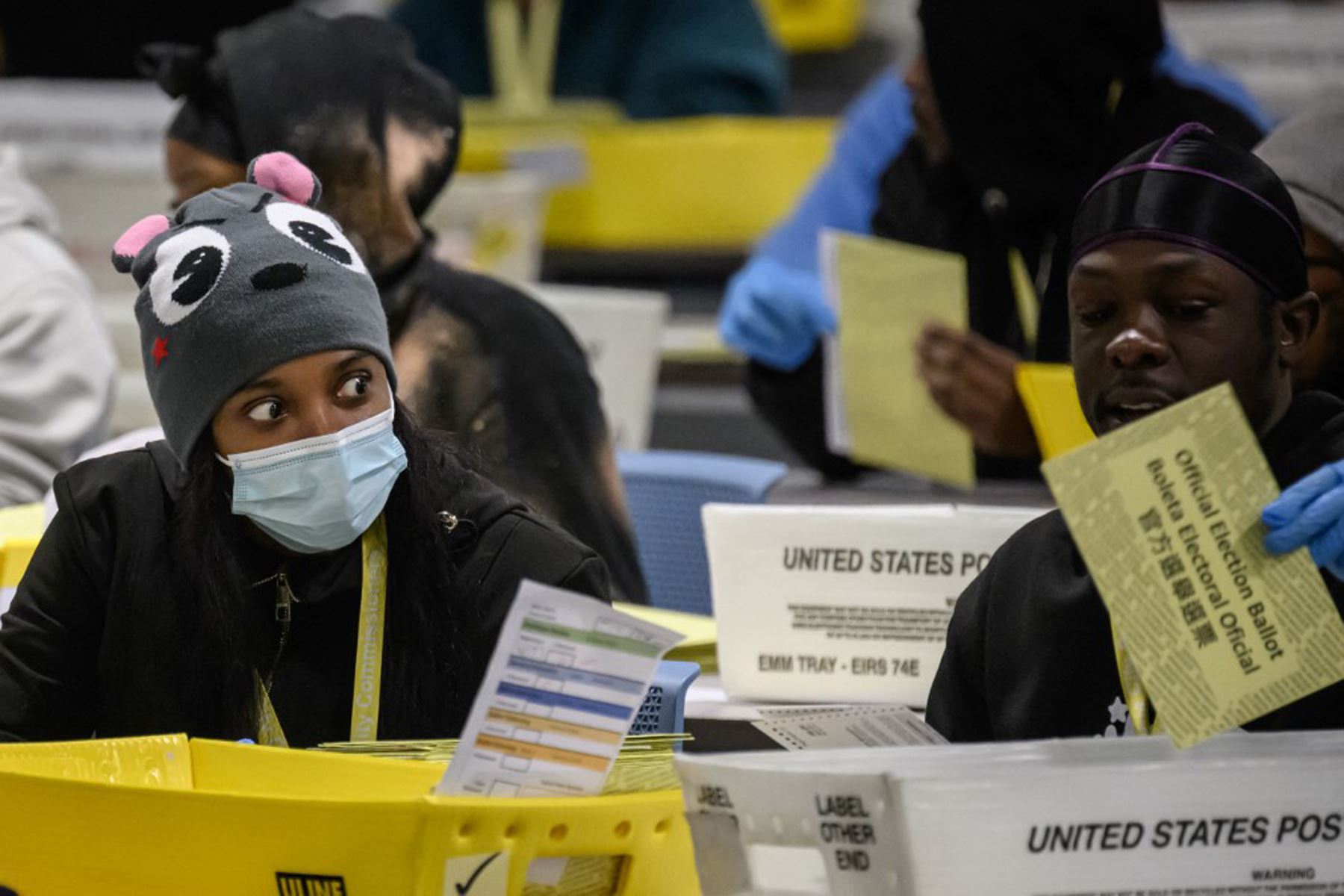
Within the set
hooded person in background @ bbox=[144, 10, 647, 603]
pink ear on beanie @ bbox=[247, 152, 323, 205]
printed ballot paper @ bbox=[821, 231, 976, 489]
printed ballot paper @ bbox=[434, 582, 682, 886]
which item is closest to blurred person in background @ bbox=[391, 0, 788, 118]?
printed ballot paper @ bbox=[821, 231, 976, 489]

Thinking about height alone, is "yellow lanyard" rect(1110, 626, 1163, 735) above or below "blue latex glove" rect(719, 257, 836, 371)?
above

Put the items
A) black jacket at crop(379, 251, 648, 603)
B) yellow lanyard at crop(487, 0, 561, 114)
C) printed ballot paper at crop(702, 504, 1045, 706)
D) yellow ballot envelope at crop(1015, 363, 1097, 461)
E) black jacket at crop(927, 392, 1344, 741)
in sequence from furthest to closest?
yellow lanyard at crop(487, 0, 561, 114)
black jacket at crop(379, 251, 648, 603)
yellow ballot envelope at crop(1015, 363, 1097, 461)
printed ballot paper at crop(702, 504, 1045, 706)
black jacket at crop(927, 392, 1344, 741)

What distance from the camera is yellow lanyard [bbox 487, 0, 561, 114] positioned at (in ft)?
17.5

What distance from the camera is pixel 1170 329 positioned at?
1.67 meters

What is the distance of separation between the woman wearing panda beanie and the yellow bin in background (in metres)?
0.33

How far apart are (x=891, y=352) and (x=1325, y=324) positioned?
4.33ft

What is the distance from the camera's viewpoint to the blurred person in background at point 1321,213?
213 cm

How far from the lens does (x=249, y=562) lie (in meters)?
1.98

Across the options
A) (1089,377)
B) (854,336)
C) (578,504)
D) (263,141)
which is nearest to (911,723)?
(1089,377)

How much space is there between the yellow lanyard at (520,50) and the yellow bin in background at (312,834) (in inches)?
154

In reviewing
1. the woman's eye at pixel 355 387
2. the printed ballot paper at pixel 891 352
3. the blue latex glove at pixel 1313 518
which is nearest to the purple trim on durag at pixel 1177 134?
the blue latex glove at pixel 1313 518

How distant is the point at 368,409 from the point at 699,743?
1.51 ft

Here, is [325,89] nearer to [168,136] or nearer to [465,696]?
[168,136]

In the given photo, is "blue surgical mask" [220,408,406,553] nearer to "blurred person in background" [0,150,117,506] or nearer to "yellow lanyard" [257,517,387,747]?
"yellow lanyard" [257,517,387,747]
